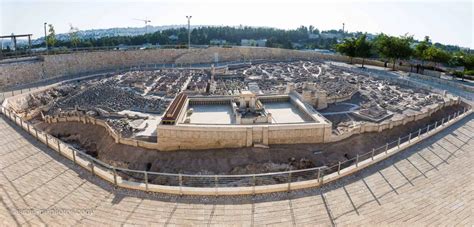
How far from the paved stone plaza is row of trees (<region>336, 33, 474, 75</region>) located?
1134 inches

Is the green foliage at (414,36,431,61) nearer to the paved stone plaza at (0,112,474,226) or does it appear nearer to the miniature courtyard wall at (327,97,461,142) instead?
the miniature courtyard wall at (327,97,461,142)

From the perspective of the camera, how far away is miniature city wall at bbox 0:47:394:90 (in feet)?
108

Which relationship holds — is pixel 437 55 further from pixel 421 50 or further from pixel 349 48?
pixel 349 48

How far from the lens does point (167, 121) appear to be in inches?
729

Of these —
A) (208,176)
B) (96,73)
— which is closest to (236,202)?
(208,176)

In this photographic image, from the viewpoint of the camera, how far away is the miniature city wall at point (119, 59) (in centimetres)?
3288

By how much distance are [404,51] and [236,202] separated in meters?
36.0

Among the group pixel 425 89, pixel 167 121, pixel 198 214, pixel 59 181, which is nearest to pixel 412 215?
pixel 198 214

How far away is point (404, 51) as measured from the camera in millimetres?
38500

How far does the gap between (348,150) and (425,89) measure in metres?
16.2

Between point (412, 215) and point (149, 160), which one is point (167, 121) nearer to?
point (149, 160)

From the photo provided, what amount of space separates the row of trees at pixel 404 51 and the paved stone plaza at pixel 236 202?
28791 millimetres

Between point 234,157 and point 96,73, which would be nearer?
point 234,157

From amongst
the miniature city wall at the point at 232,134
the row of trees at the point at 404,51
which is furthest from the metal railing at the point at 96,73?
the miniature city wall at the point at 232,134
